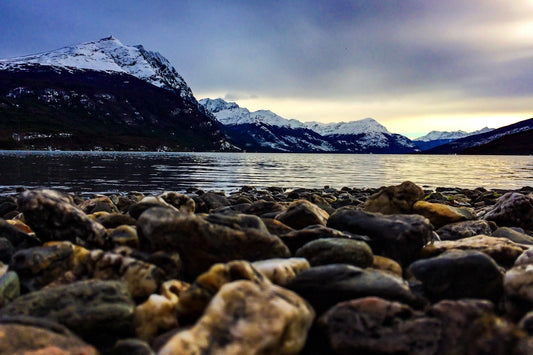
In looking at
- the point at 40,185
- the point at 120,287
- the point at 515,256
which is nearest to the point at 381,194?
the point at 515,256

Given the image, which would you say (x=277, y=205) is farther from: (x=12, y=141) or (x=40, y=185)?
(x=12, y=141)

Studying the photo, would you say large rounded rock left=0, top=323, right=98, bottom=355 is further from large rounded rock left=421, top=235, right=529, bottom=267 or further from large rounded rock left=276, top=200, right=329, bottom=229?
large rounded rock left=276, top=200, right=329, bottom=229

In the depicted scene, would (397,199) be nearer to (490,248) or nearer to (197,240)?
Answer: (490,248)

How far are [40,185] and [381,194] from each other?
75.8 feet

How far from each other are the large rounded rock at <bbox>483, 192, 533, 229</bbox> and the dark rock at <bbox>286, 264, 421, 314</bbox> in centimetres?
715

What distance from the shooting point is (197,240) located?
165 inches

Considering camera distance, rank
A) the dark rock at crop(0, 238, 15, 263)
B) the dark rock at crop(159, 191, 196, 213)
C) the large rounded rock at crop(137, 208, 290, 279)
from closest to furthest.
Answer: the large rounded rock at crop(137, 208, 290, 279) → the dark rock at crop(0, 238, 15, 263) → the dark rock at crop(159, 191, 196, 213)

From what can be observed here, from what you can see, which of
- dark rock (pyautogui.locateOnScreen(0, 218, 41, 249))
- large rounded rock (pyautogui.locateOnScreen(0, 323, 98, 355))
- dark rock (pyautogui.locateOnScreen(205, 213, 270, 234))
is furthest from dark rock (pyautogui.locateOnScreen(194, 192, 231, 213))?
large rounded rock (pyautogui.locateOnScreen(0, 323, 98, 355))

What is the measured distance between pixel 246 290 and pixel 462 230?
19.4 feet

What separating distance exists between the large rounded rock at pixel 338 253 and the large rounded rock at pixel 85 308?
2065 millimetres

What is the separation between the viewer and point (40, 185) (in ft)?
81.7

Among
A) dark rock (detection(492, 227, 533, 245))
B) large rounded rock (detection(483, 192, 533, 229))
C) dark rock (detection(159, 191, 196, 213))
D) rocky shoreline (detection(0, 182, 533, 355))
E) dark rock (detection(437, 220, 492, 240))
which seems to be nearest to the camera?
rocky shoreline (detection(0, 182, 533, 355))

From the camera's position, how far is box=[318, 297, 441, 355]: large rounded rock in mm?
2740

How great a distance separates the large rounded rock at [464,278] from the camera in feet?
12.2
